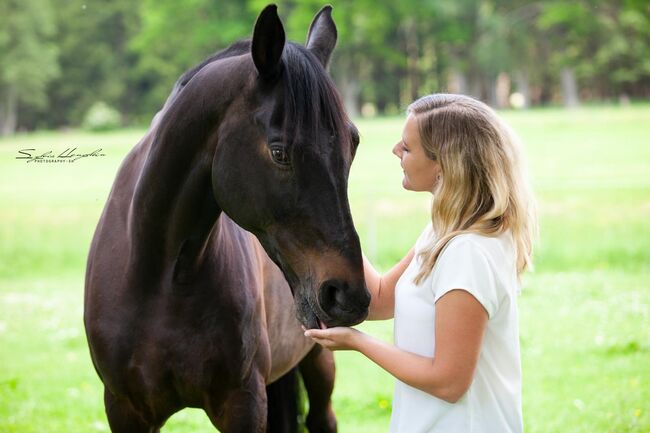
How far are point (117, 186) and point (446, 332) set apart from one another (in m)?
1.38

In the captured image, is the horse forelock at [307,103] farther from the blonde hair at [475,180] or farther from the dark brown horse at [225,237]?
the blonde hair at [475,180]

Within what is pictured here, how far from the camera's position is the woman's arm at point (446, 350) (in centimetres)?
189

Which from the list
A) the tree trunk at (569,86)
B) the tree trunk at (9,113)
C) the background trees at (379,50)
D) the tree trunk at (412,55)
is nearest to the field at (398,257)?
the tree trunk at (9,113)

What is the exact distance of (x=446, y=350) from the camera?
1.91 metres

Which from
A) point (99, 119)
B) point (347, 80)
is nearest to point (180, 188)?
point (99, 119)

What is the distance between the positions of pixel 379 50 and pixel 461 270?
34274 millimetres

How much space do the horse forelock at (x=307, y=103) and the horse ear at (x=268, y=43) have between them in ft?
0.12

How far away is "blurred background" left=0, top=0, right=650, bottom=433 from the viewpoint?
538 cm

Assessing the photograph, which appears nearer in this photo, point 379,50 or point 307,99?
point 307,99

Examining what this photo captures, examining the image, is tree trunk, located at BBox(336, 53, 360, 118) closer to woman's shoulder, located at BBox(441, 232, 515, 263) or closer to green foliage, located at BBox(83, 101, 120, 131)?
green foliage, located at BBox(83, 101, 120, 131)

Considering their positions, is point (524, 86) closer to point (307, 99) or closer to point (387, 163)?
point (387, 163)

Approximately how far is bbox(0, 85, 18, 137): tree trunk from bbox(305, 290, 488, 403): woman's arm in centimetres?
2510

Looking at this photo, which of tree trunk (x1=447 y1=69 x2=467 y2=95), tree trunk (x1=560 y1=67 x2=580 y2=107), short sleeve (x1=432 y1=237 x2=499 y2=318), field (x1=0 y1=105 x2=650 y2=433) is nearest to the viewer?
short sleeve (x1=432 y1=237 x2=499 y2=318)

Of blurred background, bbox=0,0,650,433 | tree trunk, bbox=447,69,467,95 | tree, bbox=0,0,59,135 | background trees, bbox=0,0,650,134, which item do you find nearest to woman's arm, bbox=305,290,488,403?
blurred background, bbox=0,0,650,433
